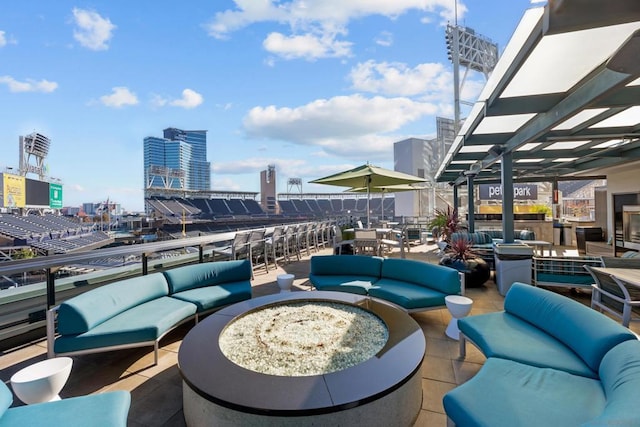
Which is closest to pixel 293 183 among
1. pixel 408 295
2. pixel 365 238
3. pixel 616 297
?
pixel 365 238

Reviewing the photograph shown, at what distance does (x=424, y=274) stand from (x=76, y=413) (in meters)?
3.39

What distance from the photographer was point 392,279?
4012mm

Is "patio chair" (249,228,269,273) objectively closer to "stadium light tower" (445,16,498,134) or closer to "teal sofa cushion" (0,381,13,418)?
"teal sofa cushion" (0,381,13,418)

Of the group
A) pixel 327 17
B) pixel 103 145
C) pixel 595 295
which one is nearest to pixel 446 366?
pixel 595 295

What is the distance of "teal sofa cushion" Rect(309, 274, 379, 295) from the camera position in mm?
3691

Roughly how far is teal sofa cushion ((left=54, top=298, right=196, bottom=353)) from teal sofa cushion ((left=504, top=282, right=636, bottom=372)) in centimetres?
312

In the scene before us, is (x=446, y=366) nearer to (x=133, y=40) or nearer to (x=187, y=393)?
(x=187, y=393)

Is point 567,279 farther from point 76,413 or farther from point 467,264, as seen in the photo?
point 76,413

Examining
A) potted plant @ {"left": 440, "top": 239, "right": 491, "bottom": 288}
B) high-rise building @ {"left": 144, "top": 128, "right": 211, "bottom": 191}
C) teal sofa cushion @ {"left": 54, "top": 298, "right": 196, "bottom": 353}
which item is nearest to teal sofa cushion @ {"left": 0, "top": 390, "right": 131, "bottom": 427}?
teal sofa cushion @ {"left": 54, "top": 298, "right": 196, "bottom": 353}

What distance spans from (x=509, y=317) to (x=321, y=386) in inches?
76.0

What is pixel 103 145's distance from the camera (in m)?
16.0

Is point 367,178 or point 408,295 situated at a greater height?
point 367,178

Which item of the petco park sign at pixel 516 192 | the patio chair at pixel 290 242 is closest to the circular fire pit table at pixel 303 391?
Answer: the patio chair at pixel 290 242

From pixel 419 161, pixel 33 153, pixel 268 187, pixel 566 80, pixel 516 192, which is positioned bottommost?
pixel 516 192
